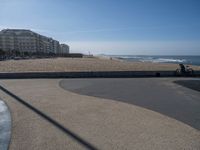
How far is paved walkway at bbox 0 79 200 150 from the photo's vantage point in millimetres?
4594

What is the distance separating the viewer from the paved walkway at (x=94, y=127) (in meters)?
4.59

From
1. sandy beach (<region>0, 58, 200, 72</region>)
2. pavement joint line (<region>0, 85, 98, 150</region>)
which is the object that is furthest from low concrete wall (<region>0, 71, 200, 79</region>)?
sandy beach (<region>0, 58, 200, 72</region>)

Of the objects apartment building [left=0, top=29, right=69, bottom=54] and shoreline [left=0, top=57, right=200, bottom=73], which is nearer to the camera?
shoreline [left=0, top=57, right=200, bottom=73]

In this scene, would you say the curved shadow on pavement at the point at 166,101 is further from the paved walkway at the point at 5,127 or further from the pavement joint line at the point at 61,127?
the paved walkway at the point at 5,127

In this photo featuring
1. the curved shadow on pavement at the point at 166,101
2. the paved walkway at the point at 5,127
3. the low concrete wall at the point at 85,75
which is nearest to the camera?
the paved walkway at the point at 5,127

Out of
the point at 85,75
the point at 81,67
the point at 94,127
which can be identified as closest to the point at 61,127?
the point at 94,127

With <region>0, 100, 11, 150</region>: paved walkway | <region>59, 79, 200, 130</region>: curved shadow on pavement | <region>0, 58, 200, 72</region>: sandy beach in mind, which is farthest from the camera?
<region>0, 58, 200, 72</region>: sandy beach

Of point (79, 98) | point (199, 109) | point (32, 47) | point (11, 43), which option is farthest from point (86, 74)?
point (32, 47)

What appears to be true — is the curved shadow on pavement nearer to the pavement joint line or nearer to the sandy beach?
the pavement joint line

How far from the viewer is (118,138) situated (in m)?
4.89

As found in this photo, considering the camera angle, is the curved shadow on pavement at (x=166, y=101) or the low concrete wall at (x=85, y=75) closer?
the curved shadow on pavement at (x=166, y=101)

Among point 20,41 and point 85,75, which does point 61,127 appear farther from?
point 20,41

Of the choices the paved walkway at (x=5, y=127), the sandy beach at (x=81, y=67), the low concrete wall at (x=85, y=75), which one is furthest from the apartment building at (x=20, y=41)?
the paved walkway at (x=5, y=127)

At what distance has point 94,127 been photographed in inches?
220
